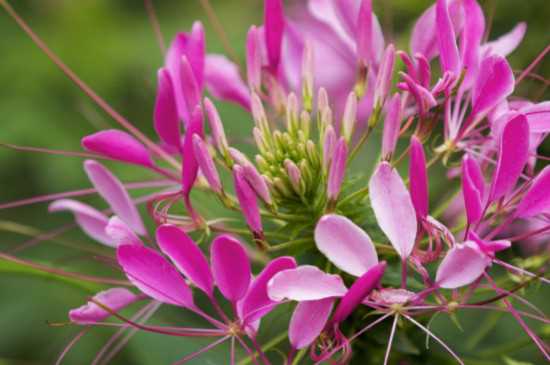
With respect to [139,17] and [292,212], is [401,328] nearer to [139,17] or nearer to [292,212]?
[292,212]

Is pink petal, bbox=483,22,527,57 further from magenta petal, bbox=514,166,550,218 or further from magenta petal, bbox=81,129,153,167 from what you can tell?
magenta petal, bbox=81,129,153,167

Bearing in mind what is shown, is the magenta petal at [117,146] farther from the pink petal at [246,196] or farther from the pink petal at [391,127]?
the pink petal at [391,127]

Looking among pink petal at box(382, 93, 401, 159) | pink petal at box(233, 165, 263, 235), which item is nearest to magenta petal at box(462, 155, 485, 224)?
pink petal at box(382, 93, 401, 159)

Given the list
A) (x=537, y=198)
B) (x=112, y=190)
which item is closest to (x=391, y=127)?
(x=537, y=198)

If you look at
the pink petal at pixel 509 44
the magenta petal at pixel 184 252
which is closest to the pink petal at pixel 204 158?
the magenta petal at pixel 184 252

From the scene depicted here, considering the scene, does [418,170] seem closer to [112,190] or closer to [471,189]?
[471,189]

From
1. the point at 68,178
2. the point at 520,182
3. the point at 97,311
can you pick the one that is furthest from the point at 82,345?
the point at 520,182
